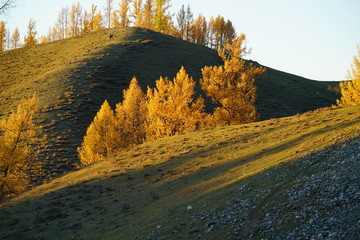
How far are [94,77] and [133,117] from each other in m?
38.7

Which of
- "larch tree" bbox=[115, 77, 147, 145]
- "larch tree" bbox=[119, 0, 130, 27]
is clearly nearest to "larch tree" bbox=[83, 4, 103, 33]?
"larch tree" bbox=[119, 0, 130, 27]

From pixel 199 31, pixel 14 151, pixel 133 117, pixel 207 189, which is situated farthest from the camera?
pixel 199 31

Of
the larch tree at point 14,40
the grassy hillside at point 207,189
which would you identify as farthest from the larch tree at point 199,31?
the grassy hillside at point 207,189

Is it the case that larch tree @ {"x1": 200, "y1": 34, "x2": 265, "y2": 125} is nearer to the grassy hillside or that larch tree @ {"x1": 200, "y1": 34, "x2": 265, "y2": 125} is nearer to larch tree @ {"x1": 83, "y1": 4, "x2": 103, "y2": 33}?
the grassy hillside

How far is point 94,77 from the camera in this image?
306ft

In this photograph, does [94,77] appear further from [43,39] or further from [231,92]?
[43,39]

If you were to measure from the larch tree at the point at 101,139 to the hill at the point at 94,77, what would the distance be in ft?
18.0

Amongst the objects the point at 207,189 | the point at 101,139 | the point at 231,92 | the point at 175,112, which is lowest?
the point at 207,189

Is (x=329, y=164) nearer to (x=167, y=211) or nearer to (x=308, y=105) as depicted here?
(x=167, y=211)

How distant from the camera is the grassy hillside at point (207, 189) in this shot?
49.8ft

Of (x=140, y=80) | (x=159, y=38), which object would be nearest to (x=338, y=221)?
(x=140, y=80)

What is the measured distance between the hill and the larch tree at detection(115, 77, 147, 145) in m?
10.2

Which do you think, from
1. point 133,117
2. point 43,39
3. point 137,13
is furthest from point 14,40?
point 133,117

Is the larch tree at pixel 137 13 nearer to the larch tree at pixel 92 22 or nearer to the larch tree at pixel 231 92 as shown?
the larch tree at pixel 92 22
